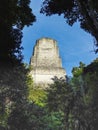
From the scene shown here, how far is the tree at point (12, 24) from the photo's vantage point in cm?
2230

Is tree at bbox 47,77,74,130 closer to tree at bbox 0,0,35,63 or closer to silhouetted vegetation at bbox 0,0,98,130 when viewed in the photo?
silhouetted vegetation at bbox 0,0,98,130

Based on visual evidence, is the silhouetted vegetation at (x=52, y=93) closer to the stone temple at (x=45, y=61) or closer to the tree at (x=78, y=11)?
the tree at (x=78, y=11)

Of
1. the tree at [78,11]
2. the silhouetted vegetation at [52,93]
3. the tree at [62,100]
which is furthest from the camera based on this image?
the tree at [62,100]

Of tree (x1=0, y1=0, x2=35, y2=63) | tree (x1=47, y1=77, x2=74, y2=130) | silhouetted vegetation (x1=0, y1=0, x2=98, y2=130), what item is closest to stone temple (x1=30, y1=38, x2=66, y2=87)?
tree (x1=47, y1=77, x2=74, y2=130)

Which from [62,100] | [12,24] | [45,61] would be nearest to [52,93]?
[62,100]

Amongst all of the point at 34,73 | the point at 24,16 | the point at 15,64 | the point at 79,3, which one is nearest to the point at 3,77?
the point at 15,64

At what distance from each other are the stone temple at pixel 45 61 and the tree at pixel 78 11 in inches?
2102

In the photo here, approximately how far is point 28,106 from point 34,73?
53925 mm

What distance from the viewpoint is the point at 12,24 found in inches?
904

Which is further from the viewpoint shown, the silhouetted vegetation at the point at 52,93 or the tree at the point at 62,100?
the tree at the point at 62,100

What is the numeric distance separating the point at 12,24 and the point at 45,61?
6313cm

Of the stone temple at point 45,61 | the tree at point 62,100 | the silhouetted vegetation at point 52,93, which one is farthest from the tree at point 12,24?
the stone temple at point 45,61

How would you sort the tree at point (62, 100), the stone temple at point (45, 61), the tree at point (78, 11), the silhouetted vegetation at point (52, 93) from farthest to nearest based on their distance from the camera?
the stone temple at point (45, 61), the tree at point (62, 100), the silhouetted vegetation at point (52, 93), the tree at point (78, 11)

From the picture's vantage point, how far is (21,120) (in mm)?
24797
